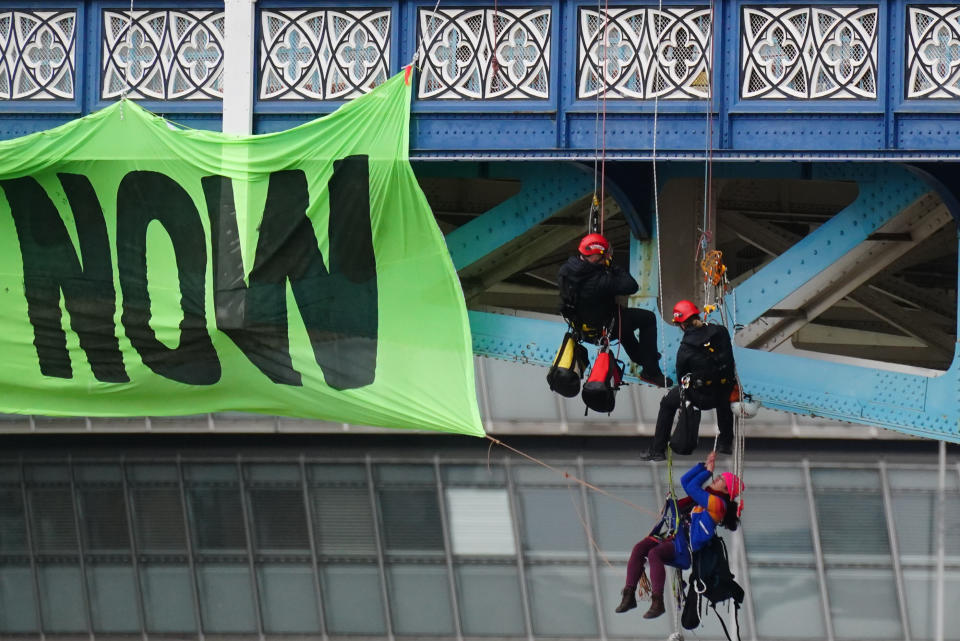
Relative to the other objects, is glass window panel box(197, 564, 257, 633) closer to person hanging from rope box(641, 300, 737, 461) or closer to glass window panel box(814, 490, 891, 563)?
glass window panel box(814, 490, 891, 563)

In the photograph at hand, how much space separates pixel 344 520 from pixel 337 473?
896 millimetres

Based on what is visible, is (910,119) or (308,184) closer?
(910,119)

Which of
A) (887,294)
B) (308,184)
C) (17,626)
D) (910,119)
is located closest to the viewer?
(910,119)

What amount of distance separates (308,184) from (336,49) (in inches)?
43.7

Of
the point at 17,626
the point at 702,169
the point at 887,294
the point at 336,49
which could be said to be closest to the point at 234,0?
the point at 336,49

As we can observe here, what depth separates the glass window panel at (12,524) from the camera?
41.2 meters

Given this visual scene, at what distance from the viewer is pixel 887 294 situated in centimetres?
2175

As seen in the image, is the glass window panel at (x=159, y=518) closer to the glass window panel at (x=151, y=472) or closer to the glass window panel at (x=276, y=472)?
the glass window panel at (x=151, y=472)

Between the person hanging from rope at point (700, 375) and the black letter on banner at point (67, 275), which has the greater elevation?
the black letter on banner at point (67, 275)

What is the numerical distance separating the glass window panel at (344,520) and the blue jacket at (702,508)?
A: 23.1m

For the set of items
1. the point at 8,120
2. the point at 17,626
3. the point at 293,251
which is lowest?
the point at 17,626

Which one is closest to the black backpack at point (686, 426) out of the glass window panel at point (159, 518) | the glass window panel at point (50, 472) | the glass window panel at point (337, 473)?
the glass window panel at point (337, 473)

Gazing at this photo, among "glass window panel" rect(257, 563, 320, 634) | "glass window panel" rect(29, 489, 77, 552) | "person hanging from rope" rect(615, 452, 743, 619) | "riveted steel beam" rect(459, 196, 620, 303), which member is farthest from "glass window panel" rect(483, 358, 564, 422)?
"person hanging from rope" rect(615, 452, 743, 619)

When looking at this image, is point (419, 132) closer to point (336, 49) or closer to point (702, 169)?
point (336, 49)
